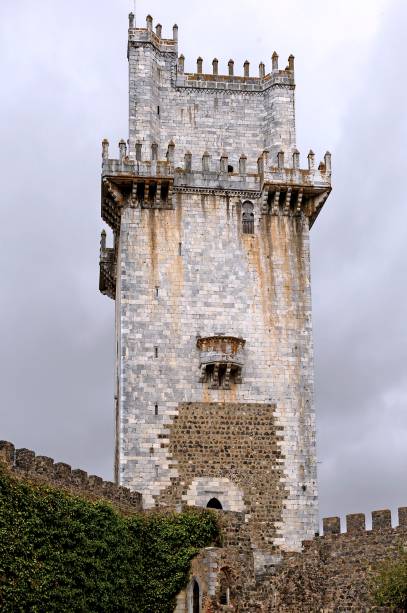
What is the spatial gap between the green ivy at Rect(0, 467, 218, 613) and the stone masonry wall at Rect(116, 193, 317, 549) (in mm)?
3608

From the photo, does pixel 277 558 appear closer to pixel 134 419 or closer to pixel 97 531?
pixel 134 419

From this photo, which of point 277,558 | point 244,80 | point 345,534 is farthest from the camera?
point 244,80

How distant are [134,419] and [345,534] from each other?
8.40m

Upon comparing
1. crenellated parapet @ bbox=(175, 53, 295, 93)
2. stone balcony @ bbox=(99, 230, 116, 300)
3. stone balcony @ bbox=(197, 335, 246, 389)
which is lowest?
stone balcony @ bbox=(197, 335, 246, 389)

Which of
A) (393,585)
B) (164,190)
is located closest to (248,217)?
(164,190)

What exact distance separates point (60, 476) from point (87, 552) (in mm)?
1980

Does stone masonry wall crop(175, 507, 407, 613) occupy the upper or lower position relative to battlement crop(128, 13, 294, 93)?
lower

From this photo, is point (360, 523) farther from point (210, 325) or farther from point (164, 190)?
point (164, 190)

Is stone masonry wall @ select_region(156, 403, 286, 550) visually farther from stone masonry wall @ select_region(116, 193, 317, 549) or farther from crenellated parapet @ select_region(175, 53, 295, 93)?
crenellated parapet @ select_region(175, 53, 295, 93)

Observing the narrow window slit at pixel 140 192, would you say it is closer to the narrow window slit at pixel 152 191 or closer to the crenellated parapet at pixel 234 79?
the narrow window slit at pixel 152 191

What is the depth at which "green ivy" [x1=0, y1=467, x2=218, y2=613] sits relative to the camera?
86.0ft

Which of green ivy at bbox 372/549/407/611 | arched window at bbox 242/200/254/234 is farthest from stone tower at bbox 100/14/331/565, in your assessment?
green ivy at bbox 372/549/407/611

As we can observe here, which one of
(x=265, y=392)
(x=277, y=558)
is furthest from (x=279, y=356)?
(x=277, y=558)

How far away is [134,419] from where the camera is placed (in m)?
37.2
